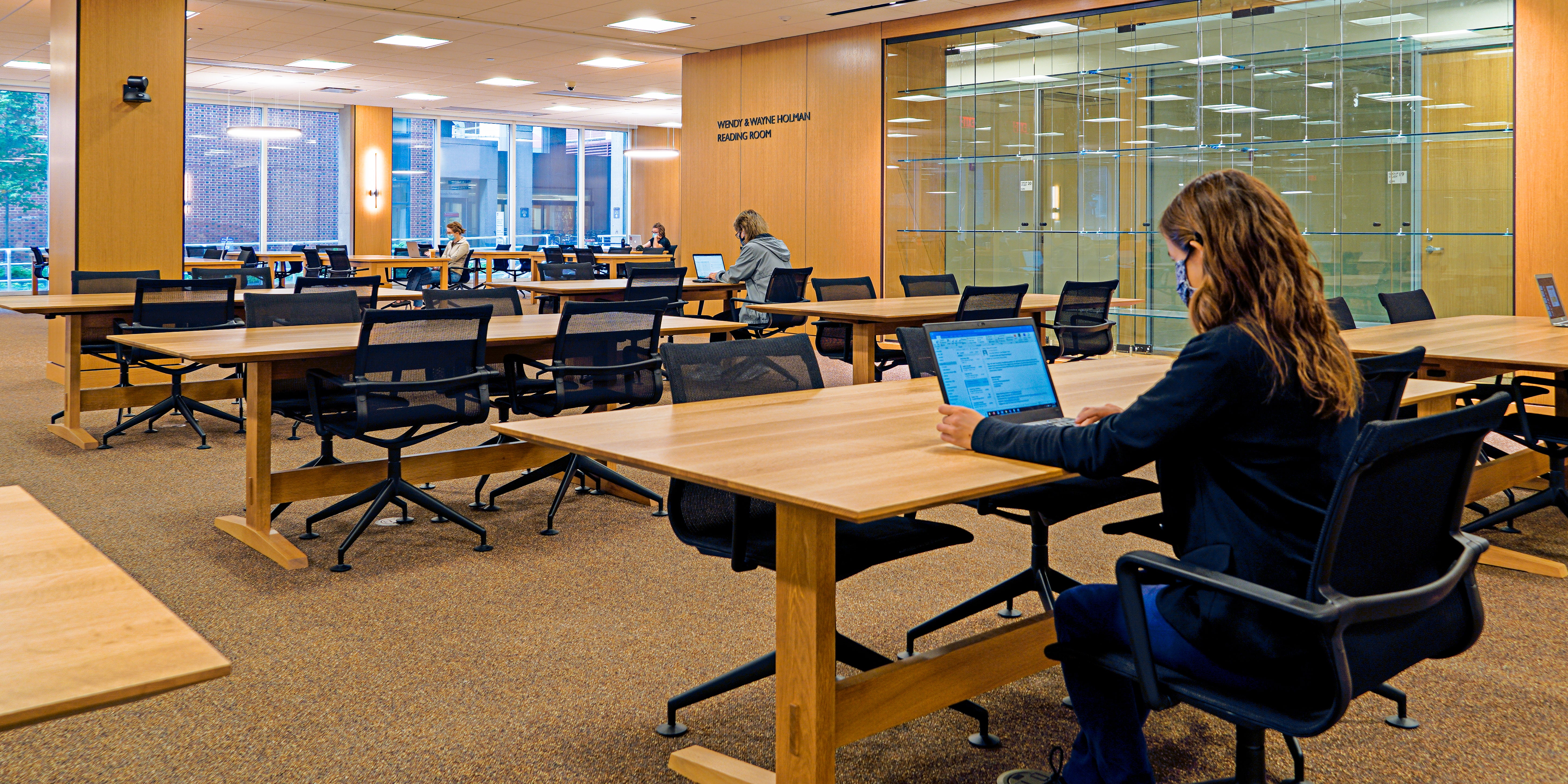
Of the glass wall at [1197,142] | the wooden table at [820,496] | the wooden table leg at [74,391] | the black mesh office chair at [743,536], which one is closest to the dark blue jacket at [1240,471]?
the wooden table at [820,496]

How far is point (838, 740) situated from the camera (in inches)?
86.0

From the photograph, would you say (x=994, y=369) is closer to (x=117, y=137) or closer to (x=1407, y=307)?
(x=1407, y=307)

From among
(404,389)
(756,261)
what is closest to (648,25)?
(756,261)

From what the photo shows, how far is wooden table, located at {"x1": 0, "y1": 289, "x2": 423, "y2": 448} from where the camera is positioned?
6082 mm

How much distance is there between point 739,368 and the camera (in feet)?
9.95

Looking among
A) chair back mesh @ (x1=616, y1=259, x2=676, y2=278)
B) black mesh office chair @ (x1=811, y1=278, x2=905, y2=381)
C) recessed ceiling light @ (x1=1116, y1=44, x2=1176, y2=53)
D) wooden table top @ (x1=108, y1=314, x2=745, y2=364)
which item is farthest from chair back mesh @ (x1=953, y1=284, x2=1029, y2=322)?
recessed ceiling light @ (x1=1116, y1=44, x2=1176, y2=53)

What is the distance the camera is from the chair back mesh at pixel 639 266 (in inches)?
328

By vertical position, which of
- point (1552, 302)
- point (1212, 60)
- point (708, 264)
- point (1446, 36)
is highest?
point (1212, 60)

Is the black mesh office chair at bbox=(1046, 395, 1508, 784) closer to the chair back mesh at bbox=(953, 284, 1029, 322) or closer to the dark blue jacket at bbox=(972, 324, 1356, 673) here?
the dark blue jacket at bbox=(972, 324, 1356, 673)

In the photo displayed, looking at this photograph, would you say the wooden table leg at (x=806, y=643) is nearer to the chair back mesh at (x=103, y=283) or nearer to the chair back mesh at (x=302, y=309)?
the chair back mesh at (x=302, y=309)

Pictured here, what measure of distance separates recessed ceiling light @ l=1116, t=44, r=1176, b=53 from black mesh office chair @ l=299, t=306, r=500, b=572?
7420 mm

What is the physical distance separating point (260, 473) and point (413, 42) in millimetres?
9825

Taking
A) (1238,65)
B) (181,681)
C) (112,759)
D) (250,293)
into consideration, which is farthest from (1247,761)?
(1238,65)

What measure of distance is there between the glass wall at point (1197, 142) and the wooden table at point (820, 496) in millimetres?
6755
